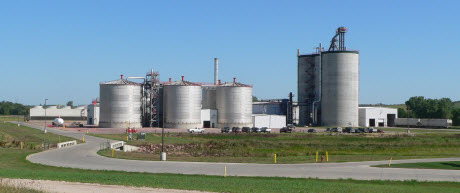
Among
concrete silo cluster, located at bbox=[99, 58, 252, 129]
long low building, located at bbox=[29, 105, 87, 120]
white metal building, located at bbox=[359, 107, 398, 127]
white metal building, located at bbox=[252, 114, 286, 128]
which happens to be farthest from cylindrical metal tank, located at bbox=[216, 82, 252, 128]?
long low building, located at bbox=[29, 105, 87, 120]

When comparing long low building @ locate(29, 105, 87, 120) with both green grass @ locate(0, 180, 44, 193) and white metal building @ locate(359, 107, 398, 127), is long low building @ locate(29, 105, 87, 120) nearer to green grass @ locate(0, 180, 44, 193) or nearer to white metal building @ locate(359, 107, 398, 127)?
white metal building @ locate(359, 107, 398, 127)

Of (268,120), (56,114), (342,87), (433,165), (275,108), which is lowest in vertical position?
(433,165)

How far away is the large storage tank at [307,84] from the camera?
140875mm

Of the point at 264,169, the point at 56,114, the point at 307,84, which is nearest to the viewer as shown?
the point at 264,169

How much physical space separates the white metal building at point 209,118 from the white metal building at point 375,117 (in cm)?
4243

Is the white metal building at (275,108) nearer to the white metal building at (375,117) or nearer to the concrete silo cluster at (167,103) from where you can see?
the white metal building at (375,117)

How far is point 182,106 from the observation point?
118m

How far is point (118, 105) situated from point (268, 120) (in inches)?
1526

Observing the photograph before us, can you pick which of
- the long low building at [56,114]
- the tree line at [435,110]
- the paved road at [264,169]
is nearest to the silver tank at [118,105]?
the paved road at [264,169]

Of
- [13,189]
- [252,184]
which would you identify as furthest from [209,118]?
[13,189]

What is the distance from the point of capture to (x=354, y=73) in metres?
131

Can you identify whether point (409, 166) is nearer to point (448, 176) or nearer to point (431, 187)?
point (448, 176)

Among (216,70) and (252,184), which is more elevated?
(216,70)

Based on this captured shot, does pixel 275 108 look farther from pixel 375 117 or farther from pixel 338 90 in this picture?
pixel 375 117
